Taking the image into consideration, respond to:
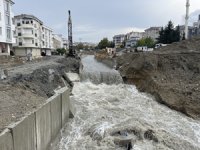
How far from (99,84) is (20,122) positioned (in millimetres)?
17890

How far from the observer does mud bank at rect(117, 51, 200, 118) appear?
51.6 ft

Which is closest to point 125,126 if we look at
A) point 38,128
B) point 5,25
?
point 38,128

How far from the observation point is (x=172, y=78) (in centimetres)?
2084

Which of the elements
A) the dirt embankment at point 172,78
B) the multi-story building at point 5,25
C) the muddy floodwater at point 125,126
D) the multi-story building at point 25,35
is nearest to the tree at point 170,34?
the multi-story building at point 25,35

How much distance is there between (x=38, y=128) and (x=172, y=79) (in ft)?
51.2

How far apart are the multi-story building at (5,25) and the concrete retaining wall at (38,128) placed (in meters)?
27.5

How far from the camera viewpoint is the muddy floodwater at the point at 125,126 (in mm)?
9738

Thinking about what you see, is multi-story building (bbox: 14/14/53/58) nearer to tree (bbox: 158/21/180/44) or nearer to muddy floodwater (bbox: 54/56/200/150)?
tree (bbox: 158/21/180/44)

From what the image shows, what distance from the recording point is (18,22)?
58188 millimetres

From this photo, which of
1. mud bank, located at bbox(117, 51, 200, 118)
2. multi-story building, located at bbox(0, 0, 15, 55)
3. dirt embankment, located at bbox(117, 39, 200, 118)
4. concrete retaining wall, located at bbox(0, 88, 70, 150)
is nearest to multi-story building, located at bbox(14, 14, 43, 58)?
multi-story building, located at bbox(0, 0, 15, 55)

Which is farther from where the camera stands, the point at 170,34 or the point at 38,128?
the point at 170,34

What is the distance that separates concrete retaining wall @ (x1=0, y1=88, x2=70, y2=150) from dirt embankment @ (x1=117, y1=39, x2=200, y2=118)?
8.61m

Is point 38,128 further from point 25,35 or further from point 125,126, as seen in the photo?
point 25,35

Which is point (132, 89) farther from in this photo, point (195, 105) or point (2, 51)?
point (2, 51)
